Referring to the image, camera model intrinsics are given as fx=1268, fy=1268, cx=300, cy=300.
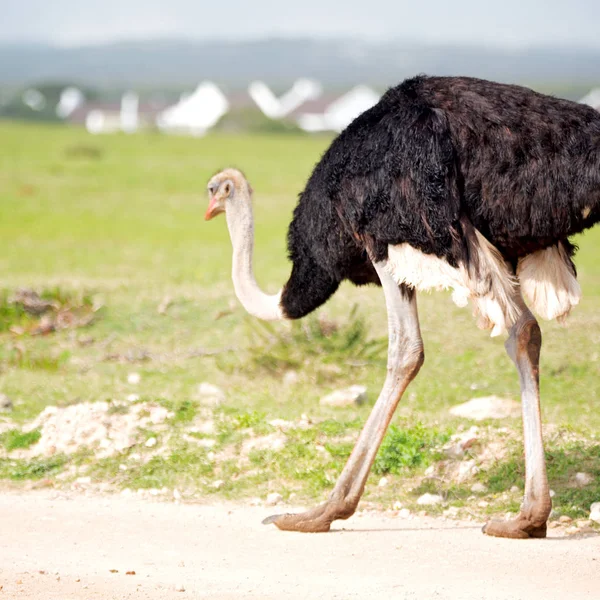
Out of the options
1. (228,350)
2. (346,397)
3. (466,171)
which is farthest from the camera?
(228,350)

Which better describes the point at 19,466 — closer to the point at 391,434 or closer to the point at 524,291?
the point at 391,434

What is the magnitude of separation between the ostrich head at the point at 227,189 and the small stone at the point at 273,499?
133cm

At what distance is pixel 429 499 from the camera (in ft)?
18.6

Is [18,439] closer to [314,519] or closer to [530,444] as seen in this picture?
[314,519]

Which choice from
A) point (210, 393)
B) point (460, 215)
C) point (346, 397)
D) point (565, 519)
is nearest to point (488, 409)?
point (346, 397)

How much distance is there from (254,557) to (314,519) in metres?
0.38

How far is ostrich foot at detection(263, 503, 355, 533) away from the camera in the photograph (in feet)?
17.0

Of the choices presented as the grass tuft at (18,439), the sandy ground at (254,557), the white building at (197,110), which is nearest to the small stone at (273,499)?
the sandy ground at (254,557)

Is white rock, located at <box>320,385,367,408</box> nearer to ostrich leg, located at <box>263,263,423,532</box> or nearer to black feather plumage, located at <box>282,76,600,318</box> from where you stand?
ostrich leg, located at <box>263,263,423,532</box>

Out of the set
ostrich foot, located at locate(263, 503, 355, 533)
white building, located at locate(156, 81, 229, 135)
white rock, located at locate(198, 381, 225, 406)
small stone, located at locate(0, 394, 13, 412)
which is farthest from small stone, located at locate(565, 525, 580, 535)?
white building, located at locate(156, 81, 229, 135)

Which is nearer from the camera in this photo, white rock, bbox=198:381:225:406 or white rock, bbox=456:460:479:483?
white rock, bbox=456:460:479:483

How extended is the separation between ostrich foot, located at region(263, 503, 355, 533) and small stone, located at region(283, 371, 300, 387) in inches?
105

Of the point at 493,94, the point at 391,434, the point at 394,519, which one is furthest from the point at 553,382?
the point at 493,94

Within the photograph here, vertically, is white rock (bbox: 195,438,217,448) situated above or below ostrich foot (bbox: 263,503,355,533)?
above
